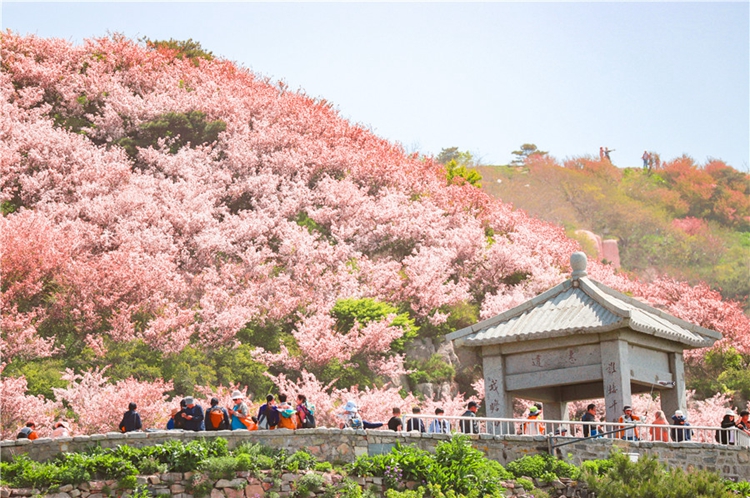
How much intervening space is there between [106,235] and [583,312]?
1700 cm

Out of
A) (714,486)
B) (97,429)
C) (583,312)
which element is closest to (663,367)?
(583,312)

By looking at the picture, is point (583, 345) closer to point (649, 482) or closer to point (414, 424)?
point (414, 424)

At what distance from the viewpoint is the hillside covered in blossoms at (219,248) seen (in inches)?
987

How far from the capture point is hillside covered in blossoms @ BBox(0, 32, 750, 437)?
2508cm

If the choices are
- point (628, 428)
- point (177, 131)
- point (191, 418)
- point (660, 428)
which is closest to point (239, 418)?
Answer: point (191, 418)

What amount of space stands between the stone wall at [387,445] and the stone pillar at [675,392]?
5.33 feet

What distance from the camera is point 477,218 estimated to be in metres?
38.0

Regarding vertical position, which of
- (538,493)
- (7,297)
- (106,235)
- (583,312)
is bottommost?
(538,493)

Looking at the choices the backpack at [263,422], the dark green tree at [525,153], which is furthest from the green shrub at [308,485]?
the dark green tree at [525,153]

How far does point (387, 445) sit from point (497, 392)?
3.31 metres

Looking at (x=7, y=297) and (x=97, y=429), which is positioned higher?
(x=7, y=297)

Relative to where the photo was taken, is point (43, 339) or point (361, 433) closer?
point (361, 433)

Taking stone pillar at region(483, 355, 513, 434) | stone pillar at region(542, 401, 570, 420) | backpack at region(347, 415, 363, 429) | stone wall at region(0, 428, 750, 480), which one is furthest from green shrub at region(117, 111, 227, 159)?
stone wall at region(0, 428, 750, 480)

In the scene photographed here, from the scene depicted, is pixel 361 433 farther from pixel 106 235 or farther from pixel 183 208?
pixel 183 208
